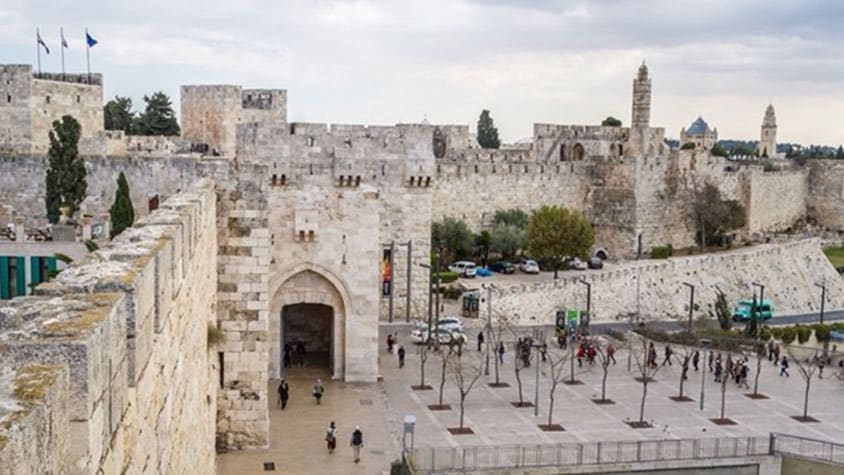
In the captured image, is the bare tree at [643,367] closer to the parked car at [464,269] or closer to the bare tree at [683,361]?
the bare tree at [683,361]

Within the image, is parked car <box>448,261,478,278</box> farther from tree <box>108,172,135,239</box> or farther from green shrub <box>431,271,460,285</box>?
tree <box>108,172,135,239</box>

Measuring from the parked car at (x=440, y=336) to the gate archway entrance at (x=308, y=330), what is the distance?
2568mm

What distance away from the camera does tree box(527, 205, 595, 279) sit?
32.9m

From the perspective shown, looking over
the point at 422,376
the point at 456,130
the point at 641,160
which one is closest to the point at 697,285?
the point at 641,160

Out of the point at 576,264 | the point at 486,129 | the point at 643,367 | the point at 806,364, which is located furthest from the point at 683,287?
the point at 486,129

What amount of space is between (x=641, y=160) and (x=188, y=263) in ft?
114

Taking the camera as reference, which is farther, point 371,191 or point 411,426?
point 371,191

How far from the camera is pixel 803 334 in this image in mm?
27641

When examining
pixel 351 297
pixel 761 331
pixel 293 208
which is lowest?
pixel 761 331

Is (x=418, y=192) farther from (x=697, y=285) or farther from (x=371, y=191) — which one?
(x=697, y=285)

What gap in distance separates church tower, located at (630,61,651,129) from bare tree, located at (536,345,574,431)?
22.9 m

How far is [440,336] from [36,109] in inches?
602

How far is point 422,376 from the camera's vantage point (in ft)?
60.3

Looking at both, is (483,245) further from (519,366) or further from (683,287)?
(519,366)
